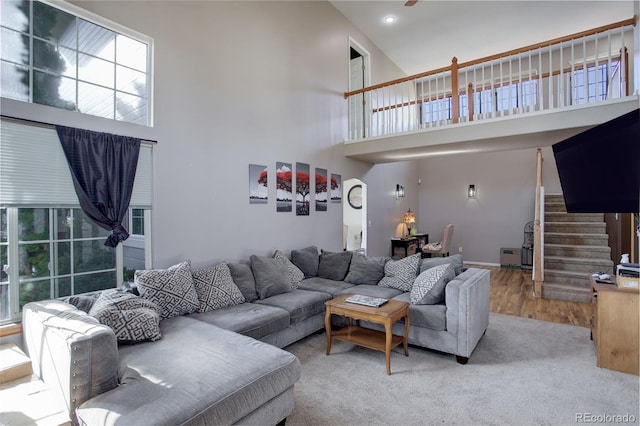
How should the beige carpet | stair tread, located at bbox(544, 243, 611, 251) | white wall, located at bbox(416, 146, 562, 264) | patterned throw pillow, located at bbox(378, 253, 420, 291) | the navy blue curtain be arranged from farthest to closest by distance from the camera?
A: white wall, located at bbox(416, 146, 562, 264), stair tread, located at bbox(544, 243, 611, 251), patterned throw pillow, located at bbox(378, 253, 420, 291), the navy blue curtain, the beige carpet

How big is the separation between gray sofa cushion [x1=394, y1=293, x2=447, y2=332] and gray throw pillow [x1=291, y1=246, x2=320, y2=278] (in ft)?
5.67

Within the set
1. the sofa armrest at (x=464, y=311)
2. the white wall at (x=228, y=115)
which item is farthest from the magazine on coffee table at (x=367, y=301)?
the white wall at (x=228, y=115)

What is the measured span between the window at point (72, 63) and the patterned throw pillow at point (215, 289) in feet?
5.30

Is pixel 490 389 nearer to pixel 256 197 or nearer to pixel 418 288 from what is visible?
pixel 418 288

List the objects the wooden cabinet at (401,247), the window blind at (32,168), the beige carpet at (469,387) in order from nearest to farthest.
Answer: the beige carpet at (469,387)
the window blind at (32,168)
the wooden cabinet at (401,247)

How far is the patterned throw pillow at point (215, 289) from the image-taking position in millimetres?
3109

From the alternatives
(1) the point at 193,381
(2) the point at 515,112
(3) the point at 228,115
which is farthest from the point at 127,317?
(2) the point at 515,112

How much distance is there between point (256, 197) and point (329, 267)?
1397 millimetres

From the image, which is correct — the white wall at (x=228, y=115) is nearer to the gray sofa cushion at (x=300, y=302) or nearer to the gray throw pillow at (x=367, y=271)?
the gray sofa cushion at (x=300, y=302)

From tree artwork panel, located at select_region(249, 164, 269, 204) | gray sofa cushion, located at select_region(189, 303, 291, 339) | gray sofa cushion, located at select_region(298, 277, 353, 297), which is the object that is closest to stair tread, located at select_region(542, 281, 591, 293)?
gray sofa cushion, located at select_region(298, 277, 353, 297)

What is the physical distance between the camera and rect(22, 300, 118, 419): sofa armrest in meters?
1.69

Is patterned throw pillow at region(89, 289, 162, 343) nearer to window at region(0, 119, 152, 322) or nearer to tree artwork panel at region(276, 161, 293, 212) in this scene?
window at region(0, 119, 152, 322)

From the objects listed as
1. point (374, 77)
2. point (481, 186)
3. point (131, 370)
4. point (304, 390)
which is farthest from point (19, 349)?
point (481, 186)

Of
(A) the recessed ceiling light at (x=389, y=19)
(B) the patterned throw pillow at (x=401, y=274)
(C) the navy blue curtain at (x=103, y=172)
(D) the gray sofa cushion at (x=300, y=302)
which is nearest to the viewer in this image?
(C) the navy blue curtain at (x=103, y=172)
